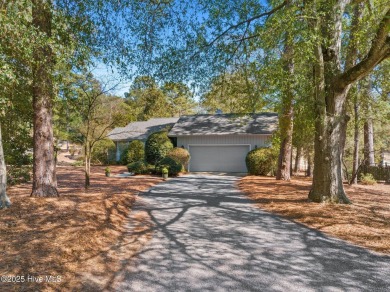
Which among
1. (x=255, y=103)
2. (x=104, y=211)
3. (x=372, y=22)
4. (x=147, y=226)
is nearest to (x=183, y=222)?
(x=147, y=226)

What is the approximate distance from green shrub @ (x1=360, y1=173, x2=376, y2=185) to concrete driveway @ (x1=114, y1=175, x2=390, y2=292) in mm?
11139

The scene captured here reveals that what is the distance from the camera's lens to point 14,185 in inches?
421

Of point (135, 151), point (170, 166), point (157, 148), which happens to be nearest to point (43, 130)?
point (170, 166)

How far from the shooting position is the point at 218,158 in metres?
19.7

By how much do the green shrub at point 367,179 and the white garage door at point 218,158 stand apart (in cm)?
706

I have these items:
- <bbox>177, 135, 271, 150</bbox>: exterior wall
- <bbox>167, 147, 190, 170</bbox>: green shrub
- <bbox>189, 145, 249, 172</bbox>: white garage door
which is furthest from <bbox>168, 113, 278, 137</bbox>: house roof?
<bbox>167, 147, 190, 170</bbox>: green shrub

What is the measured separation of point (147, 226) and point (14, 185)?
25.2 feet

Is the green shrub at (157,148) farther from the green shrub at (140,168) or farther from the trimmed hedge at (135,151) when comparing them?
the trimmed hedge at (135,151)

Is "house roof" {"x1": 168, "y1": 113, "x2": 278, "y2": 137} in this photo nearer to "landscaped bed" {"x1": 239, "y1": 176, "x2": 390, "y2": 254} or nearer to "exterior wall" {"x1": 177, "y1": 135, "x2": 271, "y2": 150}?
"exterior wall" {"x1": 177, "y1": 135, "x2": 271, "y2": 150}

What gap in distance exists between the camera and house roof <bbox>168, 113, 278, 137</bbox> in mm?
19156

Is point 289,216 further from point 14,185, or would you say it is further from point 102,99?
point 14,185

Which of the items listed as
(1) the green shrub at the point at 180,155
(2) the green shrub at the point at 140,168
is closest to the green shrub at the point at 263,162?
(1) the green shrub at the point at 180,155

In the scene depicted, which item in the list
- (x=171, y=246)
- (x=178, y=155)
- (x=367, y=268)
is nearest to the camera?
(x=367, y=268)

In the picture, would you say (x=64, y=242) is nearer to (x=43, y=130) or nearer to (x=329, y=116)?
(x=43, y=130)
